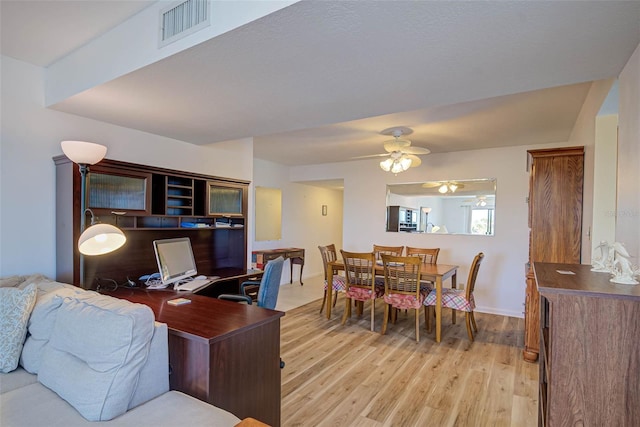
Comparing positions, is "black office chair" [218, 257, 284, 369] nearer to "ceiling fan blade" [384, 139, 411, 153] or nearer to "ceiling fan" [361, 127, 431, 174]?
"ceiling fan" [361, 127, 431, 174]

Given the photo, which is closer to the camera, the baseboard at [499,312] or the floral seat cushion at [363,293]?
the floral seat cushion at [363,293]

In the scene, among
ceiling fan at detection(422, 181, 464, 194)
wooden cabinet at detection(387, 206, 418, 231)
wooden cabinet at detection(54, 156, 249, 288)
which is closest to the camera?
wooden cabinet at detection(54, 156, 249, 288)

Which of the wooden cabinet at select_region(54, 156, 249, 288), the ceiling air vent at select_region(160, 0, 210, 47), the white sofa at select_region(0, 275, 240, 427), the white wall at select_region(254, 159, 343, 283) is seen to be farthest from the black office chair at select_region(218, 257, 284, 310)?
the white wall at select_region(254, 159, 343, 283)

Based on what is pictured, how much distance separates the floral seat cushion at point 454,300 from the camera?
3.70m

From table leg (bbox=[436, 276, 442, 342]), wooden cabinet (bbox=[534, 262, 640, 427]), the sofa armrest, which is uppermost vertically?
wooden cabinet (bbox=[534, 262, 640, 427])

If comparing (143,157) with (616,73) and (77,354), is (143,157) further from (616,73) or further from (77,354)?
(616,73)

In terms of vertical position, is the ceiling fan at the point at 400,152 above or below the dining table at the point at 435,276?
above

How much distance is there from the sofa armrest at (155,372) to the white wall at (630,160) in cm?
216

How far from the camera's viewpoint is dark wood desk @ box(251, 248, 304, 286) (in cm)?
580

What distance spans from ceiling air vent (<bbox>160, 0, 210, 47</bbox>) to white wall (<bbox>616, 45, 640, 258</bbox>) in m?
1.97

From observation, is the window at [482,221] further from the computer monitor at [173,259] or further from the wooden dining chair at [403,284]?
the computer monitor at [173,259]

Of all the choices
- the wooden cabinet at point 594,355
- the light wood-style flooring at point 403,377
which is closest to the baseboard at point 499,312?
the light wood-style flooring at point 403,377

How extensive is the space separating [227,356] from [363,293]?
267 cm

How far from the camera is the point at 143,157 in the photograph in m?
3.19
